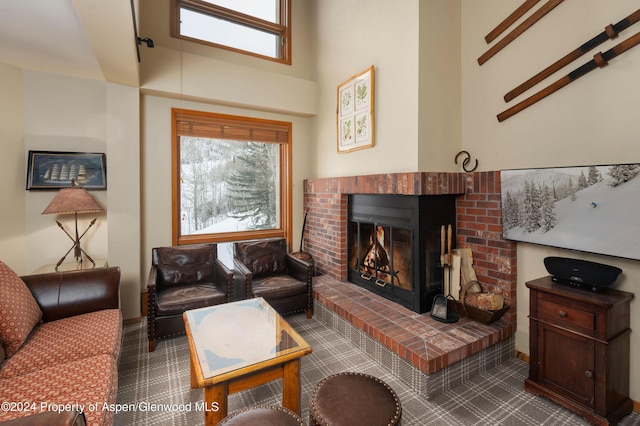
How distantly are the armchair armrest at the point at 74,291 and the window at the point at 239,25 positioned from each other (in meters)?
2.75

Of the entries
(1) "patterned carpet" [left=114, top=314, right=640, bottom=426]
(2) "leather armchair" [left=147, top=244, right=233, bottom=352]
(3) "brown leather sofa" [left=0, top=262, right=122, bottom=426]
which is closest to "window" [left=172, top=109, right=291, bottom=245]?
(2) "leather armchair" [left=147, top=244, right=233, bottom=352]

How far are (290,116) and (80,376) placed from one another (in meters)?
3.48

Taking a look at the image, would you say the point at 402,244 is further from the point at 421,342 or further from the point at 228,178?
the point at 228,178

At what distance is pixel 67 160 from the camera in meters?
3.01

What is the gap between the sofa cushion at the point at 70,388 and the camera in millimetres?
1275

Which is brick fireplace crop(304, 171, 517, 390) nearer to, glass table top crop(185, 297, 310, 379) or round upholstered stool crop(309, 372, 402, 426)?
round upholstered stool crop(309, 372, 402, 426)

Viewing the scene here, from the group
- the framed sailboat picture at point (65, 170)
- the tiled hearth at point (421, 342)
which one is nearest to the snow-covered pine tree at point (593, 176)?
the tiled hearth at point (421, 342)

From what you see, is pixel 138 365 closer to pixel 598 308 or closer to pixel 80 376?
pixel 80 376

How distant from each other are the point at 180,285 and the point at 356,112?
262 cm

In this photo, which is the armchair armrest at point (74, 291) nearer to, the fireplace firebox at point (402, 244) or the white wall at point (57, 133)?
the white wall at point (57, 133)

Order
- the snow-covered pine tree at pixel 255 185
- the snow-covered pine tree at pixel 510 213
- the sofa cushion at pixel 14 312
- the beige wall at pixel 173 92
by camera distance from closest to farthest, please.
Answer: the sofa cushion at pixel 14 312 < the snow-covered pine tree at pixel 510 213 < the beige wall at pixel 173 92 < the snow-covered pine tree at pixel 255 185

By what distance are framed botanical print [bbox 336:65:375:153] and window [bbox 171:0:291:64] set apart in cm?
128

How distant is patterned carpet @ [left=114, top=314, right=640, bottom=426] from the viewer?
70.4 inches

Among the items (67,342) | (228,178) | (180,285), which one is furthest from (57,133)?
(67,342)
